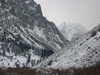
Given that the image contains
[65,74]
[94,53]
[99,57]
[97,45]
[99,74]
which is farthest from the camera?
[97,45]

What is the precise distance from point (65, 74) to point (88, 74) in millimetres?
1911

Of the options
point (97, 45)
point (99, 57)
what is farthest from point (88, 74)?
point (97, 45)

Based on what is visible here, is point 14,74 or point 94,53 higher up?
point 94,53

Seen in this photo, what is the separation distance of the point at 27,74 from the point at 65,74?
223cm

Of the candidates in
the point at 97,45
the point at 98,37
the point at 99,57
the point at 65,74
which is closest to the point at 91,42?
the point at 98,37

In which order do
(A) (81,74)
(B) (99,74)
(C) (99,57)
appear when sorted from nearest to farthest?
(B) (99,74)
(A) (81,74)
(C) (99,57)

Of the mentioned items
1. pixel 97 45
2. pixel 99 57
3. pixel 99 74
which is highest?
pixel 97 45

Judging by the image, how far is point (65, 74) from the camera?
1204cm

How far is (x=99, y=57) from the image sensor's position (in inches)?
1214

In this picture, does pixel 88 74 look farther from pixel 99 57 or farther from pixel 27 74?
pixel 99 57

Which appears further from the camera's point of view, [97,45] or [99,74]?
[97,45]

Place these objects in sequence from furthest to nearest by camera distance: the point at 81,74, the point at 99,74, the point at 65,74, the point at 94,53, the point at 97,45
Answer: the point at 97,45 → the point at 94,53 → the point at 65,74 → the point at 81,74 → the point at 99,74

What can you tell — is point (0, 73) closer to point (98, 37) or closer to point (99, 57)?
point (99, 57)

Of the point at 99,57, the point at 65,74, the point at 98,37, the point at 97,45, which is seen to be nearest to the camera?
the point at 65,74
